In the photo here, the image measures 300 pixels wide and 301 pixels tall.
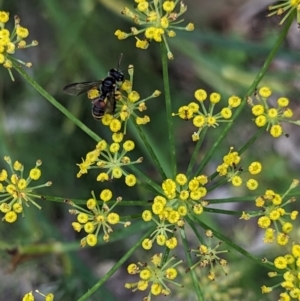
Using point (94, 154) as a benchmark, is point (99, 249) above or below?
below

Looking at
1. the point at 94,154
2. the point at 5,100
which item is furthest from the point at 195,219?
the point at 5,100

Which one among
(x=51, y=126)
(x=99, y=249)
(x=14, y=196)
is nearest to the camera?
(x=14, y=196)

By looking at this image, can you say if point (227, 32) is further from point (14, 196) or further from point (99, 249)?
point (14, 196)

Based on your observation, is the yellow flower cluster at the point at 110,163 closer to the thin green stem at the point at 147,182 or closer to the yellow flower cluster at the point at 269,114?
the thin green stem at the point at 147,182

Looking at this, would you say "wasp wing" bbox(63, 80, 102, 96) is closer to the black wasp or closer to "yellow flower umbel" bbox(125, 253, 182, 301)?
the black wasp

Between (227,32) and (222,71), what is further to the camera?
(227,32)

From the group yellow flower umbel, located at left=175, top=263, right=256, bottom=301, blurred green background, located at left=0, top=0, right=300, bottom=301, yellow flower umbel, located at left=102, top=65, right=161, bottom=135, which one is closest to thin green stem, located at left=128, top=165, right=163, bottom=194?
yellow flower umbel, located at left=102, top=65, right=161, bottom=135

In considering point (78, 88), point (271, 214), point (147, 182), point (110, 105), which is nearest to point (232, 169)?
point (271, 214)
